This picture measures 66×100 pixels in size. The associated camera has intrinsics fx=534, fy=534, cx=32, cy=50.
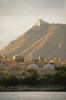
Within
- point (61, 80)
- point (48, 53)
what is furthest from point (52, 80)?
point (48, 53)

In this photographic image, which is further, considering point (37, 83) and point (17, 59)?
point (17, 59)

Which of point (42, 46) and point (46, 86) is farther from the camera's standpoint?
point (42, 46)

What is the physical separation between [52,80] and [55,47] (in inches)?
4486

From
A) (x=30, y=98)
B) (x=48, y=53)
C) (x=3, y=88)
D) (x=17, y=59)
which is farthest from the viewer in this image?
(x=48, y=53)

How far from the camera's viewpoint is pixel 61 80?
78875 millimetres

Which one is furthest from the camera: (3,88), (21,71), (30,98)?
(21,71)

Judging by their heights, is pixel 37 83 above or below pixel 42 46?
below

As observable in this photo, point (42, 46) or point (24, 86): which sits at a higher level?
point (42, 46)

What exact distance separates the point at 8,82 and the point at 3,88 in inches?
67.2

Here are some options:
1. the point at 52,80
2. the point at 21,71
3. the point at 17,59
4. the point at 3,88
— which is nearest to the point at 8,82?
the point at 3,88

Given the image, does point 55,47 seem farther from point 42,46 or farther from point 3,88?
point 3,88

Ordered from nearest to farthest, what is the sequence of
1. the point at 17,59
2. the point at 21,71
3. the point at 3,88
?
1. the point at 3,88
2. the point at 21,71
3. the point at 17,59

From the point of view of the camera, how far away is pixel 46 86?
77.6m

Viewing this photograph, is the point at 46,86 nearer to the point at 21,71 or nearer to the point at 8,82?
the point at 8,82
